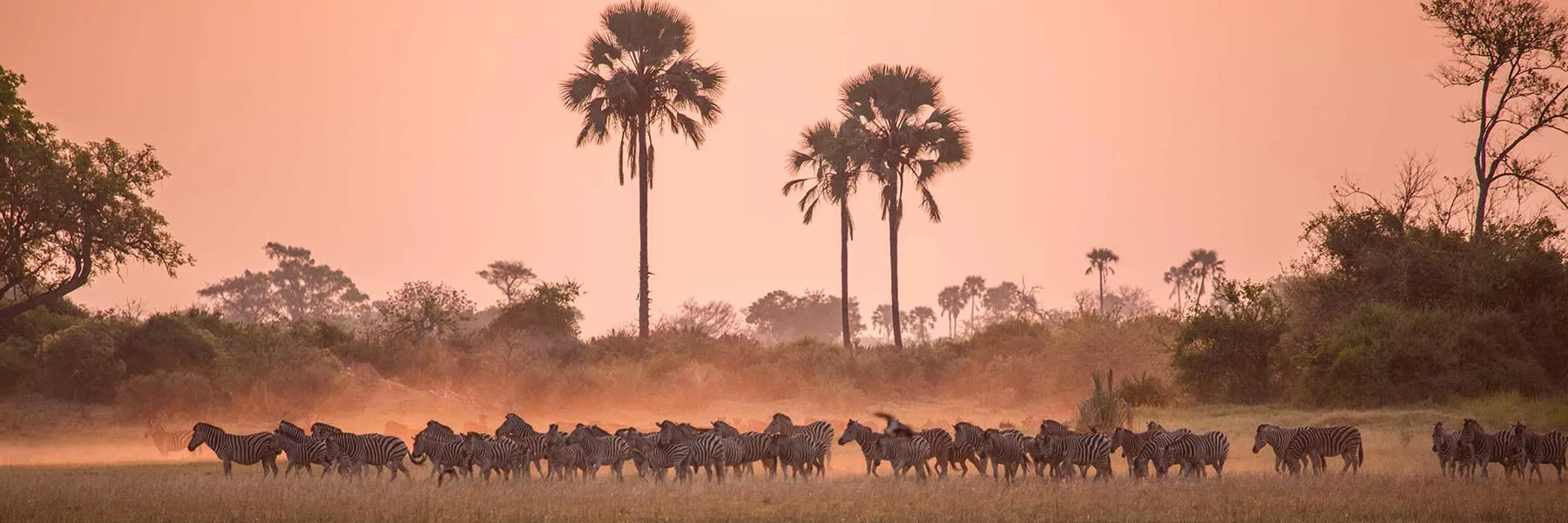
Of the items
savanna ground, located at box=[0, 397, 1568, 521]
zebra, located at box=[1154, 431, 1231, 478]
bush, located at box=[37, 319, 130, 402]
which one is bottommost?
savanna ground, located at box=[0, 397, 1568, 521]

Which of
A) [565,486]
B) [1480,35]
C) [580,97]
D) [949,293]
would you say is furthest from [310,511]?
[949,293]

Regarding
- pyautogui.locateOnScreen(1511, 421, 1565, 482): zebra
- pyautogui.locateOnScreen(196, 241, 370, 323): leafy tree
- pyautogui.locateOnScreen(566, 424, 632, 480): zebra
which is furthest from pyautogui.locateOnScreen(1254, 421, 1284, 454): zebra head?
pyautogui.locateOnScreen(196, 241, 370, 323): leafy tree

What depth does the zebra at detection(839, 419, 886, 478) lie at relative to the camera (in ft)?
77.0

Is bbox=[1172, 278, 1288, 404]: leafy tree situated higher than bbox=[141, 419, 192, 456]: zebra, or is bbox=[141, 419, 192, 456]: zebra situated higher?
bbox=[1172, 278, 1288, 404]: leafy tree

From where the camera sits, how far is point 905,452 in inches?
904

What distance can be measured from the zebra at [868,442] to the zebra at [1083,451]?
9.33 ft

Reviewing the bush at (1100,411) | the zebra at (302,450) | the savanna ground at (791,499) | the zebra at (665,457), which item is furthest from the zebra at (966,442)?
the zebra at (302,450)

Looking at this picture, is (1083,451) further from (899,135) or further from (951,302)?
(951,302)

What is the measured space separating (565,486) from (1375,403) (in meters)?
24.3

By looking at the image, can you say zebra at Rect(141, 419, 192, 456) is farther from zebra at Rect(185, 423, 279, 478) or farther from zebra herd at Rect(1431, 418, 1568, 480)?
zebra herd at Rect(1431, 418, 1568, 480)

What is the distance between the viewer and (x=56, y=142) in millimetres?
41344

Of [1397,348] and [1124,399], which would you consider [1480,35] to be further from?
[1124,399]

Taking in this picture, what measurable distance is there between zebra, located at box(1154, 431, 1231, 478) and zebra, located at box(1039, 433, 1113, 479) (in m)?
0.87

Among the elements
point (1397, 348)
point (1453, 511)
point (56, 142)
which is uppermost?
point (56, 142)
